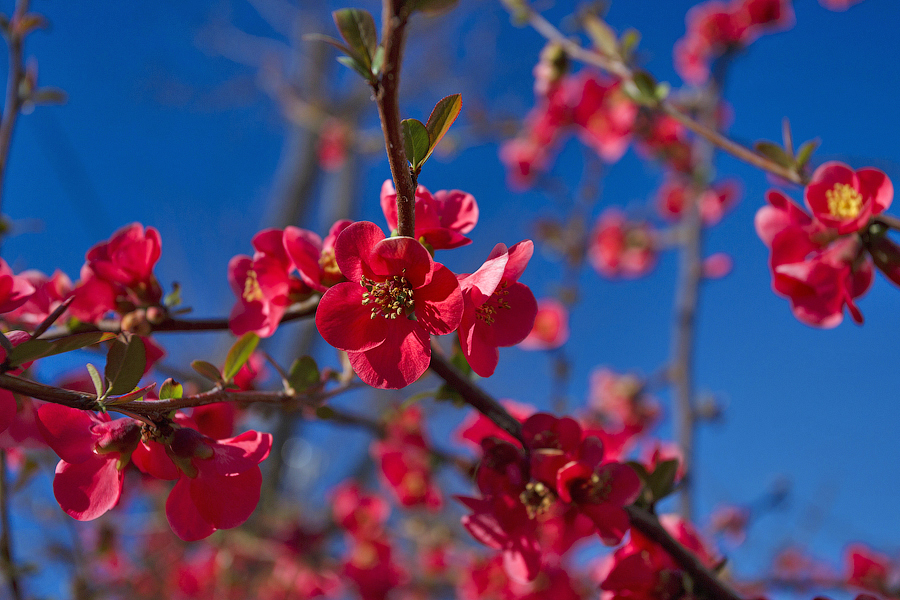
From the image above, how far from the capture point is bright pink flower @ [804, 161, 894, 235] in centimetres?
81

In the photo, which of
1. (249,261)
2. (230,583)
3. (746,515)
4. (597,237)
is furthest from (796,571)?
(249,261)

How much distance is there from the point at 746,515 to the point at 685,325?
3.29 feet

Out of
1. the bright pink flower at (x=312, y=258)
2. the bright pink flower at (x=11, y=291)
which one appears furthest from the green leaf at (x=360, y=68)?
the bright pink flower at (x=11, y=291)

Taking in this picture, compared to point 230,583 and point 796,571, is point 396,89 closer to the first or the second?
point 230,583

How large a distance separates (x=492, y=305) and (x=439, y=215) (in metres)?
0.14

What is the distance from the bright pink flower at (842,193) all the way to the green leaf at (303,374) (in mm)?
752

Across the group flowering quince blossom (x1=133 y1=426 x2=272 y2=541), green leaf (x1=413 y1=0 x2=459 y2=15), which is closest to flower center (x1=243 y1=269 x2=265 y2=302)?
flowering quince blossom (x1=133 y1=426 x2=272 y2=541)

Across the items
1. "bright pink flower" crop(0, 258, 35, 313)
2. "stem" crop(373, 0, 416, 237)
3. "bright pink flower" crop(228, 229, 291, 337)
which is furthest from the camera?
"bright pink flower" crop(228, 229, 291, 337)

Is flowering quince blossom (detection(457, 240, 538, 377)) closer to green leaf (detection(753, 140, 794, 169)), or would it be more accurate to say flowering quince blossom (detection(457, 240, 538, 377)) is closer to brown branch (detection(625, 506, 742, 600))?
brown branch (detection(625, 506, 742, 600))

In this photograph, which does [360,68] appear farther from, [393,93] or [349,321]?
[349,321]

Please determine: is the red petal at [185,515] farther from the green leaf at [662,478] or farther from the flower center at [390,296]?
the green leaf at [662,478]

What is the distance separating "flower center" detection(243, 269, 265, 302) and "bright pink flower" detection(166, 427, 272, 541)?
21cm

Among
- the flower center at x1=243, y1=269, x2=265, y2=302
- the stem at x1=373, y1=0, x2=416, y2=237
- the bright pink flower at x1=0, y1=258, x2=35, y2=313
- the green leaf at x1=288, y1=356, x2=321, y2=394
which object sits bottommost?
the bright pink flower at x1=0, y1=258, x2=35, y2=313

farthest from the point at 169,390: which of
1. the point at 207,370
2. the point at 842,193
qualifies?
the point at 842,193
